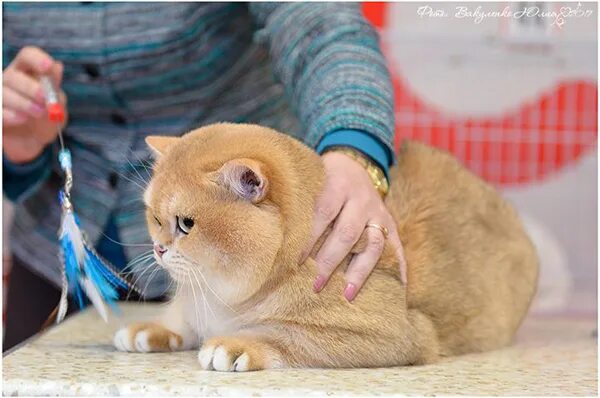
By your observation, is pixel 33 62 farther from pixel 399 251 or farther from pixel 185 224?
pixel 399 251

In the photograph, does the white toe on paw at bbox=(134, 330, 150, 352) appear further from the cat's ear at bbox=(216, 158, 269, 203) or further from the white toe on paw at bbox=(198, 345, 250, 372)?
the cat's ear at bbox=(216, 158, 269, 203)

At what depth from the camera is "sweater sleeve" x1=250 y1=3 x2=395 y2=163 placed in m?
1.24

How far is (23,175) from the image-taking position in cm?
161

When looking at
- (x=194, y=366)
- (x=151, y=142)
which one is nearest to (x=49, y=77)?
(x=151, y=142)

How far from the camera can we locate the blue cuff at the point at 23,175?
5.23 feet

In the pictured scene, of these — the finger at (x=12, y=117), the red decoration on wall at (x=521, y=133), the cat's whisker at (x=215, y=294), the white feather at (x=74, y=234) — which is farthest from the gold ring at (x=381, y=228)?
the red decoration on wall at (x=521, y=133)

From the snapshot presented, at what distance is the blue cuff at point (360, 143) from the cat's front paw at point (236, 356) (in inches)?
12.3

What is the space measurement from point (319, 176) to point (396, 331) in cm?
24

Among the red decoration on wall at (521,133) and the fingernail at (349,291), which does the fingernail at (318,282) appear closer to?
the fingernail at (349,291)

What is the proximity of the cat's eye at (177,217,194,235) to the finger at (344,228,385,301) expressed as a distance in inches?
8.7

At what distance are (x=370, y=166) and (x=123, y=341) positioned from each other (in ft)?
1.44

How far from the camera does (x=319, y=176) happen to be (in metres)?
1.16

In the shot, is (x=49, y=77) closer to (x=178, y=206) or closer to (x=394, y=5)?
(x=178, y=206)

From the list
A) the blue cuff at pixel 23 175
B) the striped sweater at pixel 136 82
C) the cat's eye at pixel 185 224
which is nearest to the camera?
the cat's eye at pixel 185 224
